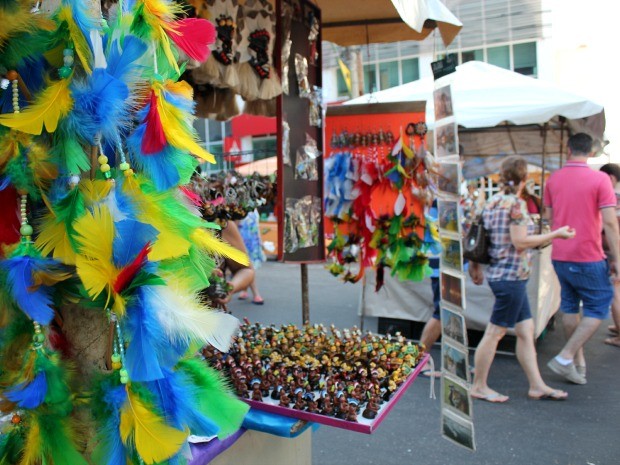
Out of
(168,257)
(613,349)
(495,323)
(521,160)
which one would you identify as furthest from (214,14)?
(613,349)

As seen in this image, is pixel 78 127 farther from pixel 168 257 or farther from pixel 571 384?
pixel 571 384

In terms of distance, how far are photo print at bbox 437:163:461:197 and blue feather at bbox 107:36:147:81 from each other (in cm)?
176

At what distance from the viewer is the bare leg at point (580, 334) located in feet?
12.9

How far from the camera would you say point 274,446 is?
2.31 metres

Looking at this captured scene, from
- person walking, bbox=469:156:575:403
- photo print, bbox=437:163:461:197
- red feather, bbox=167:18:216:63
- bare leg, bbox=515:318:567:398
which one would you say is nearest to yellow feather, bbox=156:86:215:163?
red feather, bbox=167:18:216:63

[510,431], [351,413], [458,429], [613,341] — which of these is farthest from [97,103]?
[613,341]

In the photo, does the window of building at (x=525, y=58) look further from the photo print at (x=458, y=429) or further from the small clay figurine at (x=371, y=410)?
the small clay figurine at (x=371, y=410)

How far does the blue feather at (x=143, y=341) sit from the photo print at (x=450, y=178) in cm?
182

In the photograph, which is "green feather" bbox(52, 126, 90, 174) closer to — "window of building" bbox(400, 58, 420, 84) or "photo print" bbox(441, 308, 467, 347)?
"photo print" bbox(441, 308, 467, 347)

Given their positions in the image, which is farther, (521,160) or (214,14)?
(521,160)

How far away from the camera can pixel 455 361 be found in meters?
2.60

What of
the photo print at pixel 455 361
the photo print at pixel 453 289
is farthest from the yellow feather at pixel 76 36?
the photo print at pixel 455 361

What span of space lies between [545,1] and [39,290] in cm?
1568

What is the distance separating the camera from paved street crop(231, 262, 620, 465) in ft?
10.4
